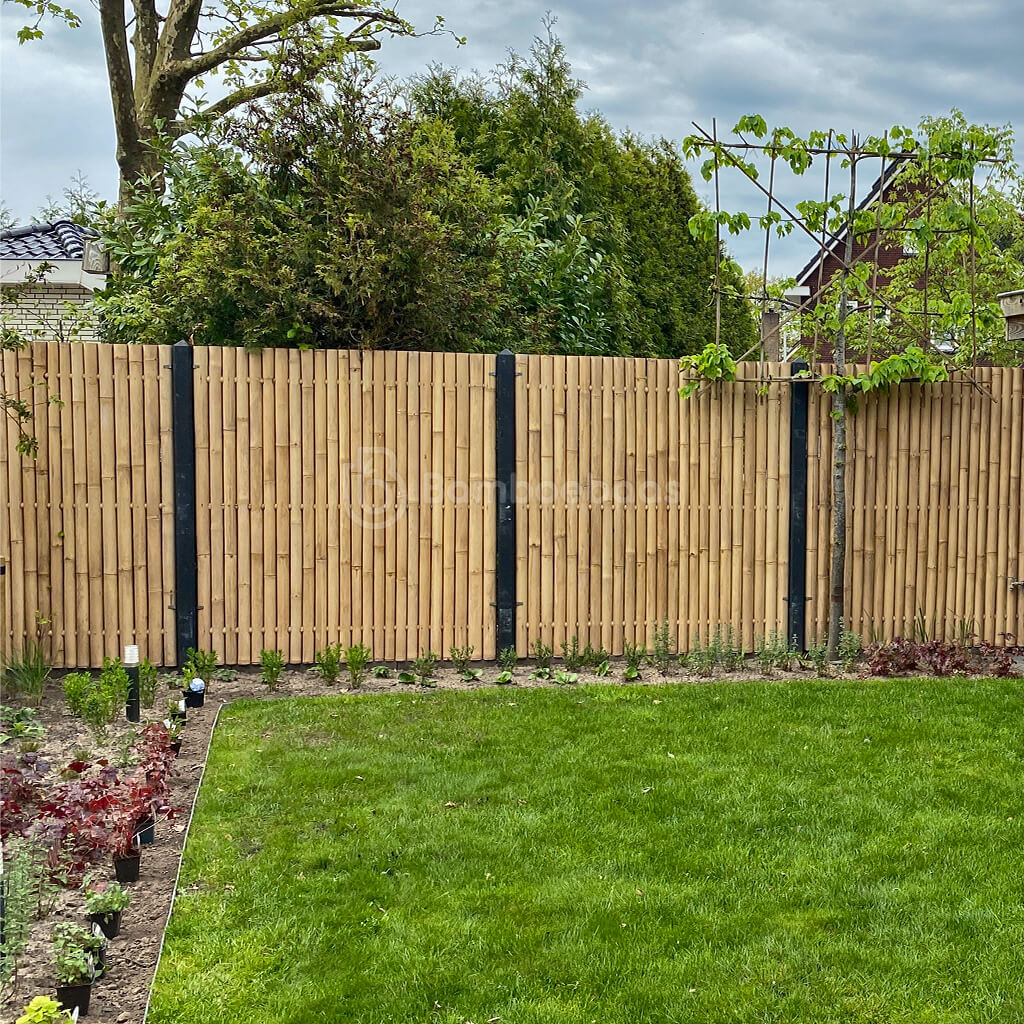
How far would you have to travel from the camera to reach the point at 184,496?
6.51 meters

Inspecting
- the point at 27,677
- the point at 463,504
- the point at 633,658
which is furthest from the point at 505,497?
the point at 27,677

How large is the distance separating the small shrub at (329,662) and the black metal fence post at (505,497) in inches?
44.8

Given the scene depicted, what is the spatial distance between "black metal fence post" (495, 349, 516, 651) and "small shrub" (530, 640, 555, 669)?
0.17 meters

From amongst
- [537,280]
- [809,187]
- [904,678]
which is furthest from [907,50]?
[904,678]

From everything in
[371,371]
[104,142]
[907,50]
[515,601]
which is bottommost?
[515,601]

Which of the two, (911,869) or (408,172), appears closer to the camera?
(911,869)

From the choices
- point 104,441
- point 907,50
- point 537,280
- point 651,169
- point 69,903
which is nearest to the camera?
point 69,903

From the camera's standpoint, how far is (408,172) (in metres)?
7.27

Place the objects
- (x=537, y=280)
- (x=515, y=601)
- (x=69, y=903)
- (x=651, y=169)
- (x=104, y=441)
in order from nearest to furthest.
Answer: (x=69, y=903), (x=104, y=441), (x=515, y=601), (x=537, y=280), (x=651, y=169)

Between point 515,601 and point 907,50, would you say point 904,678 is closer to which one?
point 515,601

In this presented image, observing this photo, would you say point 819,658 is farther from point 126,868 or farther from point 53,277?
point 53,277

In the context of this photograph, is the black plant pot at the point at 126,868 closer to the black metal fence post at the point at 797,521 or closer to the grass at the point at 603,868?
the grass at the point at 603,868

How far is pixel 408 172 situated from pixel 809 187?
2.98 metres

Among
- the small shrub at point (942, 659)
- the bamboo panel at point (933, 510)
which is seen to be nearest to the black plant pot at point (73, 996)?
the bamboo panel at point (933, 510)
